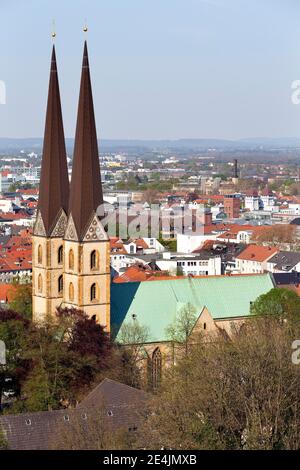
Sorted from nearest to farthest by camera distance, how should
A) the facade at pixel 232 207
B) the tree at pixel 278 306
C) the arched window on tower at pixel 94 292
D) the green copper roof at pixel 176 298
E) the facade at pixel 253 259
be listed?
the arched window on tower at pixel 94 292 < the green copper roof at pixel 176 298 < the tree at pixel 278 306 < the facade at pixel 253 259 < the facade at pixel 232 207

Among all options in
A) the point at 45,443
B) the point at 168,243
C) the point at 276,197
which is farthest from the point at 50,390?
the point at 276,197

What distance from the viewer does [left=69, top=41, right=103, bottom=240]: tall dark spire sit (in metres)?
44.3

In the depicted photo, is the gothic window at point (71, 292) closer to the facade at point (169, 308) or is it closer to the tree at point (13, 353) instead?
the facade at point (169, 308)

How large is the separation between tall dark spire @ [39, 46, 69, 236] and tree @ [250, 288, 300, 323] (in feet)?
29.7

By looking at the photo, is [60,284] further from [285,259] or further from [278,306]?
[285,259]

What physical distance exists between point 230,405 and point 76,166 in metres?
15.4

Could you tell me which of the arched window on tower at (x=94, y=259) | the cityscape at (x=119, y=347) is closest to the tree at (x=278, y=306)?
the cityscape at (x=119, y=347)

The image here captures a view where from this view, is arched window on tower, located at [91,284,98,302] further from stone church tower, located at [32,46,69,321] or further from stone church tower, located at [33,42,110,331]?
stone church tower, located at [32,46,69,321]

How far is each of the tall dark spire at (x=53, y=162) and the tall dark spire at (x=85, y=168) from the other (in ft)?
5.44

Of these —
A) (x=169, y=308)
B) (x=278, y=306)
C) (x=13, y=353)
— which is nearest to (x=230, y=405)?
(x=13, y=353)

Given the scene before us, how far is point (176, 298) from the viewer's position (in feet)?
157

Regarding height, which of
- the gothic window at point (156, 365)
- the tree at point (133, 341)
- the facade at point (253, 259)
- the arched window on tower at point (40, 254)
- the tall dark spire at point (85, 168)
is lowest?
the facade at point (253, 259)

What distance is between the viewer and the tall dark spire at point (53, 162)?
151ft

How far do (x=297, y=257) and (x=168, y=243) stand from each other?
52.2 ft
